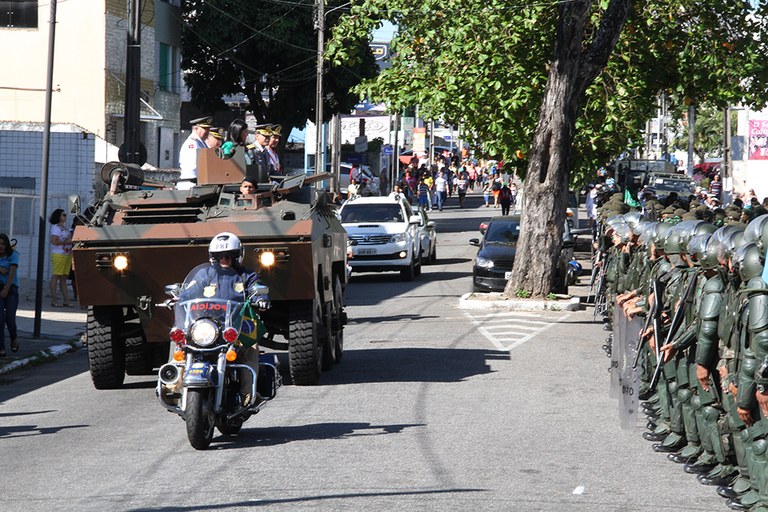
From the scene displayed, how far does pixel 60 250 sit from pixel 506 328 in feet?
26.7

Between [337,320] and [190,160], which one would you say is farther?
[337,320]

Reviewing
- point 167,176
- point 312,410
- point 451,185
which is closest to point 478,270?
point 167,176

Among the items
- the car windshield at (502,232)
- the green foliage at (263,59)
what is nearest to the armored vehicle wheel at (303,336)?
the car windshield at (502,232)

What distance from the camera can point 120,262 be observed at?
1337cm

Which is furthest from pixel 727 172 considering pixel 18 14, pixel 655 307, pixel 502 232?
pixel 655 307

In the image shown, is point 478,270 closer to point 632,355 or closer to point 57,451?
point 632,355

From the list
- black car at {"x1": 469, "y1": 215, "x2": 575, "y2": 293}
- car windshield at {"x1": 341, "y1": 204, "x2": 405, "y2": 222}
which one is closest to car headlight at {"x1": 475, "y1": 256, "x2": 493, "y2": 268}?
black car at {"x1": 469, "y1": 215, "x2": 575, "y2": 293}

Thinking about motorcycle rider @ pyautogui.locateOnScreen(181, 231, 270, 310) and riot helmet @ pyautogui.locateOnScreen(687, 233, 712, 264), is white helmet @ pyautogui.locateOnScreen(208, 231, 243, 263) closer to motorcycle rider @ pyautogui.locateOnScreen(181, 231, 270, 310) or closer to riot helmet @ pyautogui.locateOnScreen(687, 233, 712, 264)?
motorcycle rider @ pyautogui.locateOnScreen(181, 231, 270, 310)

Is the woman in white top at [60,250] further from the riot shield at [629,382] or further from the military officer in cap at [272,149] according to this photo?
the riot shield at [629,382]

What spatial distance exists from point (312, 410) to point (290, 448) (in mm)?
2010

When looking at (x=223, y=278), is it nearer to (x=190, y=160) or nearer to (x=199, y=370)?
(x=199, y=370)

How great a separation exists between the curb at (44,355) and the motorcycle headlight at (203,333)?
6879 millimetres

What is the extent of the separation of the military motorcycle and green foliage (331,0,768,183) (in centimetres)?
1343

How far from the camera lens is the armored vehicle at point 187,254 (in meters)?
13.4
